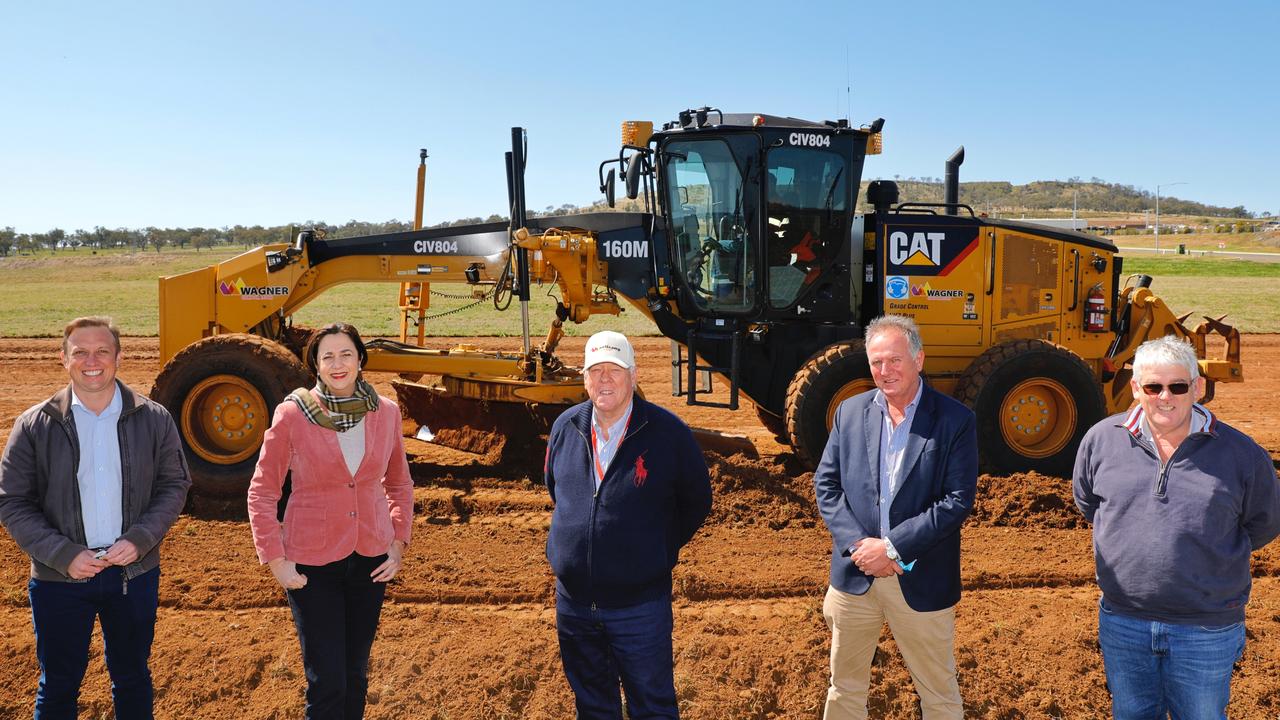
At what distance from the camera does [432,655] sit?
468 centimetres

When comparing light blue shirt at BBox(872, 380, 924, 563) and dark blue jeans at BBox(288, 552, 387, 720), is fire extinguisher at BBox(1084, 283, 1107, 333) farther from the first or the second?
dark blue jeans at BBox(288, 552, 387, 720)

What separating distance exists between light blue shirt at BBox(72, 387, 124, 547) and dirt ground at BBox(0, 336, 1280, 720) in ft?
4.08

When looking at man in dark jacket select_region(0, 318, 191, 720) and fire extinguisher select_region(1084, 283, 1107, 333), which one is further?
fire extinguisher select_region(1084, 283, 1107, 333)

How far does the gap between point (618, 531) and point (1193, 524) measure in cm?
190

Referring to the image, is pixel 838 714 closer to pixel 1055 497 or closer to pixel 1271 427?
pixel 1055 497

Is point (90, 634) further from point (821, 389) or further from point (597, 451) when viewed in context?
point (821, 389)

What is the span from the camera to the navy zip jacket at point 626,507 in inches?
130

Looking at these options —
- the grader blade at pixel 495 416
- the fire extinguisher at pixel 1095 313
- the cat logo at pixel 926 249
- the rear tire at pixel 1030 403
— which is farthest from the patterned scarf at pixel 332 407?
the fire extinguisher at pixel 1095 313

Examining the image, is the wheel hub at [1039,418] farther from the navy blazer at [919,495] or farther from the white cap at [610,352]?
the white cap at [610,352]

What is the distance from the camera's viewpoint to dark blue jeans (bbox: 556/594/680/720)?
3348 mm

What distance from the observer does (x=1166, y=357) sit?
3209 mm

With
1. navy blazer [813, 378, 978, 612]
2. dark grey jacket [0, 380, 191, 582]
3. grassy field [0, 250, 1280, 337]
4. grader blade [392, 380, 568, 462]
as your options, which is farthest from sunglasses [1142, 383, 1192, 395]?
grassy field [0, 250, 1280, 337]

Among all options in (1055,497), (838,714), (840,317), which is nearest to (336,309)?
(840,317)

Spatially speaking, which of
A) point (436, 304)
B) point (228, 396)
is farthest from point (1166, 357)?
point (436, 304)
